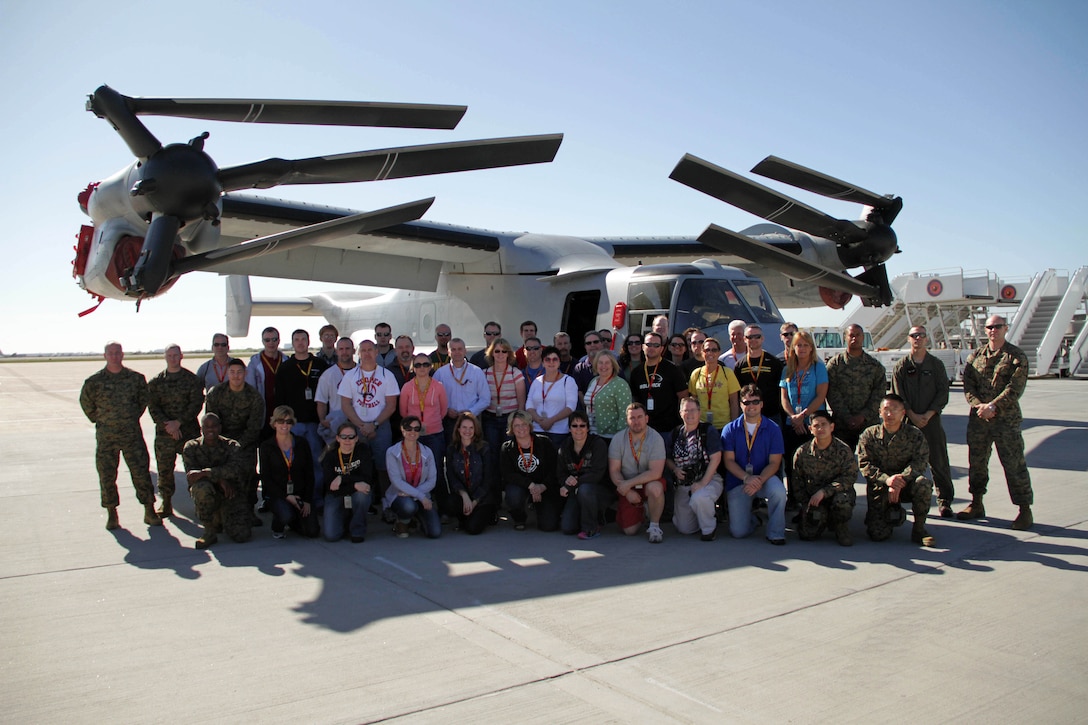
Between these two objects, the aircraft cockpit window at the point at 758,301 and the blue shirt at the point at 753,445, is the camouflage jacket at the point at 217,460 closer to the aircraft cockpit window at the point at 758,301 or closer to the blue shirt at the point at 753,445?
the blue shirt at the point at 753,445

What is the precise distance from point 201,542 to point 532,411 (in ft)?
9.32

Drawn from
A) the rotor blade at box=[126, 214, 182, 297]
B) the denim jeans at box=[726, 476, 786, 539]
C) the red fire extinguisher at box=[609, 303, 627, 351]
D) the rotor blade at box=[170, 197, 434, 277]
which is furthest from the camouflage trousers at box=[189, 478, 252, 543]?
the red fire extinguisher at box=[609, 303, 627, 351]

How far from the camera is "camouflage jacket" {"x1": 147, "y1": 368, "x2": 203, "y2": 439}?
681 cm

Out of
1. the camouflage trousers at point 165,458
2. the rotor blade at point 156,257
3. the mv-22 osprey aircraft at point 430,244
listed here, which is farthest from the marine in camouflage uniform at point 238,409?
the mv-22 osprey aircraft at point 430,244

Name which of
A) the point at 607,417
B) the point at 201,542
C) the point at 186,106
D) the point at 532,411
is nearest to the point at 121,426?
the point at 201,542

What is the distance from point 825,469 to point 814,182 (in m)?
5.39

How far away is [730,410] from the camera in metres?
6.63

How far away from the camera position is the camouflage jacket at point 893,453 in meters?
5.69

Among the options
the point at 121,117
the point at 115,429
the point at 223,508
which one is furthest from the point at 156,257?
the point at 223,508

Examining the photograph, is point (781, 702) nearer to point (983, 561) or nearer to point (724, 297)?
point (983, 561)

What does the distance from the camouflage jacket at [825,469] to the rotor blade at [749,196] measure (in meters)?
4.07

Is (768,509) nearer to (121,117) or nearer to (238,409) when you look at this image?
(238,409)

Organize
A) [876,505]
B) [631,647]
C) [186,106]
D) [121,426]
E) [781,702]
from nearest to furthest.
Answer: [781,702] → [631,647] → [876,505] → [121,426] → [186,106]

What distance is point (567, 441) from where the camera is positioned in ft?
20.6
